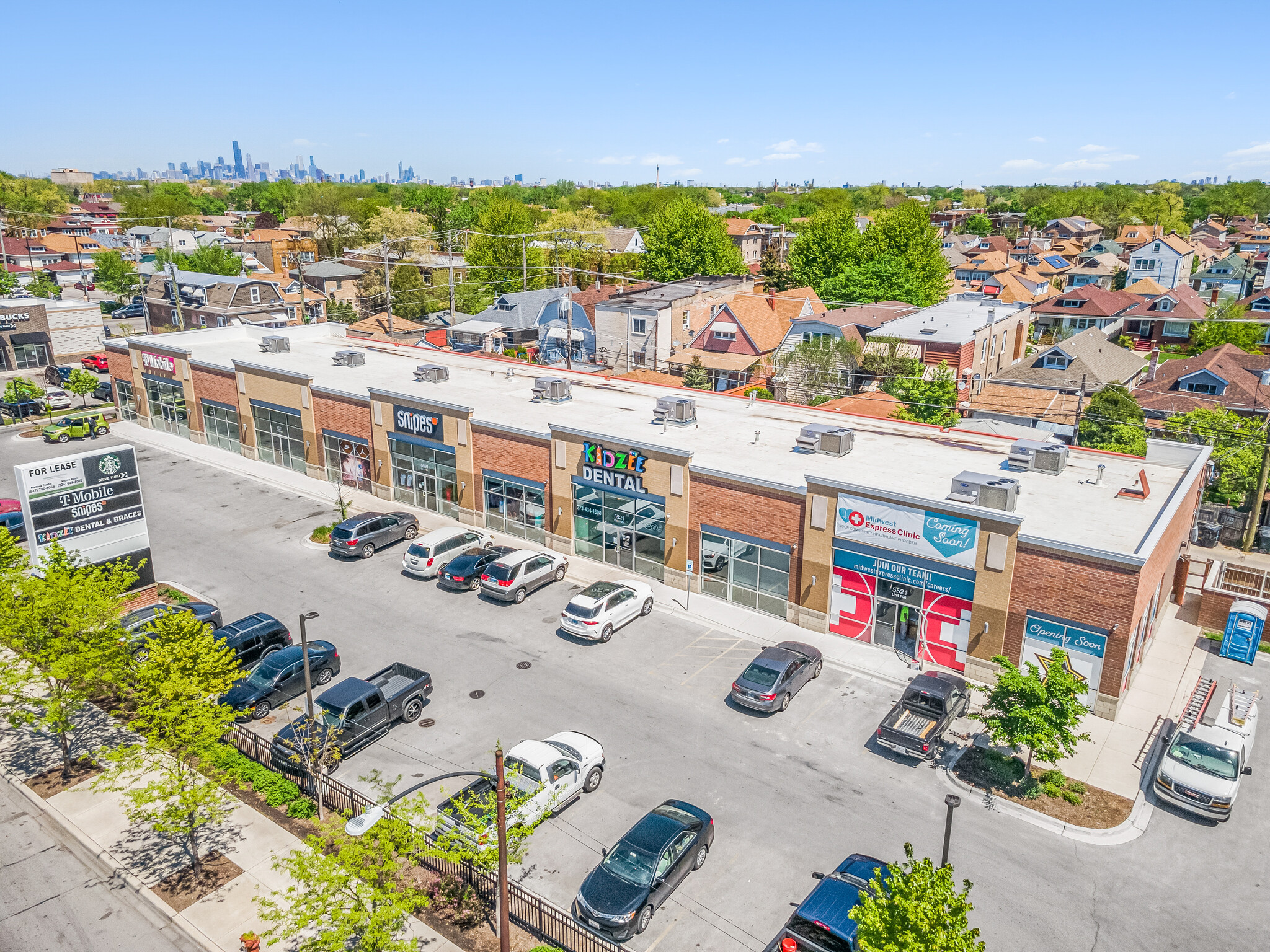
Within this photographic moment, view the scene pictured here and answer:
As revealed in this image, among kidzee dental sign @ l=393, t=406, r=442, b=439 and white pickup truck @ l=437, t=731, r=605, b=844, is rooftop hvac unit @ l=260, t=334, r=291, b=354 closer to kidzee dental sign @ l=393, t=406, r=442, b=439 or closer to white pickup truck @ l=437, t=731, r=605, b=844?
kidzee dental sign @ l=393, t=406, r=442, b=439

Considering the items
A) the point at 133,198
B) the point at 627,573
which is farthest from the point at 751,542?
the point at 133,198

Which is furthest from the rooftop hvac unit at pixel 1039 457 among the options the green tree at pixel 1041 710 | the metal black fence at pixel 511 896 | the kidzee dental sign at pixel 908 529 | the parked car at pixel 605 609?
the metal black fence at pixel 511 896

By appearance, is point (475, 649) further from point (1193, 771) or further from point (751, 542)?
point (1193, 771)

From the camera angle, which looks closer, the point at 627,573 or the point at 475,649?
the point at 475,649

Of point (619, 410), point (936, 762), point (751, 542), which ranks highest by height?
point (619, 410)

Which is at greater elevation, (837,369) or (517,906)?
(837,369)

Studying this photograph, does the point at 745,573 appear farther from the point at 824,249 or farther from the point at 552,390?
the point at 824,249

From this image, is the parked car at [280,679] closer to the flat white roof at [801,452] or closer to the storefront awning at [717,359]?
the flat white roof at [801,452]
